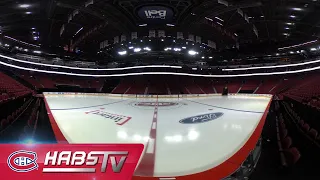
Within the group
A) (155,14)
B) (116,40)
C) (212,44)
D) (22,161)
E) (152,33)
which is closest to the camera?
(22,161)

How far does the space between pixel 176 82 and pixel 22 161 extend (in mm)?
25378

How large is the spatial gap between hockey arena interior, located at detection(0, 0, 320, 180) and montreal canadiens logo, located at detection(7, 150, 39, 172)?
2.37 ft

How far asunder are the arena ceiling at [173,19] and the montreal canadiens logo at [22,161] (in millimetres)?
11225

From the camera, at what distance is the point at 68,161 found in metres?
1.12

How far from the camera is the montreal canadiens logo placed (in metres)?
1.10

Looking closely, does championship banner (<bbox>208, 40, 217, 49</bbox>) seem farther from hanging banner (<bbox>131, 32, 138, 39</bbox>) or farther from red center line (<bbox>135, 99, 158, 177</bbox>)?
red center line (<bbox>135, 99, 158, 177</bbox>)

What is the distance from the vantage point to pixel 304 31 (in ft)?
53.1

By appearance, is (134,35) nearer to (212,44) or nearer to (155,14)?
(155,14)

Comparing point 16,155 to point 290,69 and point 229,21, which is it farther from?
point 290,69

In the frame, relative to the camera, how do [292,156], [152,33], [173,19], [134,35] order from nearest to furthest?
[292,156] < [173,19] < [152,33] < [134,35]

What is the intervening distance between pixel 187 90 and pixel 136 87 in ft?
24.8

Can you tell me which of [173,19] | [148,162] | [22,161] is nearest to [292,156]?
[148,162]

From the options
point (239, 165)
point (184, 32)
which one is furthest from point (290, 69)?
point (239, 165)

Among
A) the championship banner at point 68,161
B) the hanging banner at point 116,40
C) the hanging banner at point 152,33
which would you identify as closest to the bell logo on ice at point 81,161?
the championship banner at point 68,161
